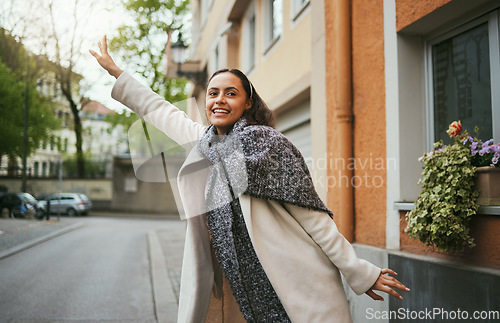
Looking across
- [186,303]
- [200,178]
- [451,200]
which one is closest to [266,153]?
[200,178]

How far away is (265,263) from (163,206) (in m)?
29.9

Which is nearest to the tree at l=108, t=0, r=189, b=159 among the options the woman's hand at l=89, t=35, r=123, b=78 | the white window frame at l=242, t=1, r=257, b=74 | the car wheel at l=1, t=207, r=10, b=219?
the white window frame at l=242, t=1, r=257, b=74

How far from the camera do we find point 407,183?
12.8 ft

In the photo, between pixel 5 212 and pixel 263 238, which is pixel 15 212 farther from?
pixel 263 238

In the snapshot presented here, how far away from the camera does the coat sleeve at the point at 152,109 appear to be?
2211mm

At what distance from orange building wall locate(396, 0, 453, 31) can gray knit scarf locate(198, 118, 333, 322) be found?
7.45 feet

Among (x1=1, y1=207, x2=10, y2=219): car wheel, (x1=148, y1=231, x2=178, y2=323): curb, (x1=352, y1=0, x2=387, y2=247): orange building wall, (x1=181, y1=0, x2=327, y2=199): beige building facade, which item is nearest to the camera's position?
(x1=352, y1=0, x2=387, y2=247): orange building wall

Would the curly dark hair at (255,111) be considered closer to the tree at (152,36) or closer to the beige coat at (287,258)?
the beige coat at (287,258)

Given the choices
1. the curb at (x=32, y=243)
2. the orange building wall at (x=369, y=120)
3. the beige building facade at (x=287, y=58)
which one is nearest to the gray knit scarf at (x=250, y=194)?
the beige building facade at (x=287, y=58)

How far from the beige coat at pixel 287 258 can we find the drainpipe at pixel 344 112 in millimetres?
2759

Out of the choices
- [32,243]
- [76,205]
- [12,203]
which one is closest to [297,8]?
[12,203]

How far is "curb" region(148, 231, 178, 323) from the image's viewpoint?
5004 millimetres

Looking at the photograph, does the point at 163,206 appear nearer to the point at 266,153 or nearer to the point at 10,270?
the point at 10,270

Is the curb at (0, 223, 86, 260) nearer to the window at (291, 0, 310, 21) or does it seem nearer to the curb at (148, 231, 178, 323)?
the curb at (148, 231, 178, 323)
